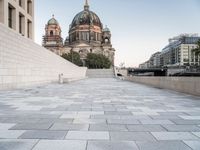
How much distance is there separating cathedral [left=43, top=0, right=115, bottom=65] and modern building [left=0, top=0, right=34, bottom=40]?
7614 cm

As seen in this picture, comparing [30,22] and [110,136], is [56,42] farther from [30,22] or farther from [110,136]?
[110,136]

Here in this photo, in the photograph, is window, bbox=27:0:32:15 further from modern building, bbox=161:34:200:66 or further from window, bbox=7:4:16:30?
modern building, bbox=161:34:200:66

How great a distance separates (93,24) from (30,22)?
8621cm

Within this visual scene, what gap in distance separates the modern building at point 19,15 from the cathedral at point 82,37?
2998 inches

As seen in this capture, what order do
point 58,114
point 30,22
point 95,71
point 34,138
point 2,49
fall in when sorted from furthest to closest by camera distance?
point 95,71 → point 30,22 → point 2,49 → point 58,114 → point 34,138

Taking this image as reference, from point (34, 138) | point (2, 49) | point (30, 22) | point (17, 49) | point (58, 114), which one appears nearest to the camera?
point (34, 138)

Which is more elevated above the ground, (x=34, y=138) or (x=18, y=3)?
(x=18, y=3)

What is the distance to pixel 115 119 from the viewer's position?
5797 millimetres

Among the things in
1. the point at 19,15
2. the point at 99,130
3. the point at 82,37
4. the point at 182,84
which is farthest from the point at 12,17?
the point at 82,37

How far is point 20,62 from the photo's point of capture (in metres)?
16.7

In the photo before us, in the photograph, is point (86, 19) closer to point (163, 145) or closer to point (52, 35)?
point (52, 35)

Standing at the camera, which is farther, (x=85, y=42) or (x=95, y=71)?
(x=85, y=42)

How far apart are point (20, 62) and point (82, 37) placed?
10406 cm

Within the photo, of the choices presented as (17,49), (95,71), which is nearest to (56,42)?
(95,71)
